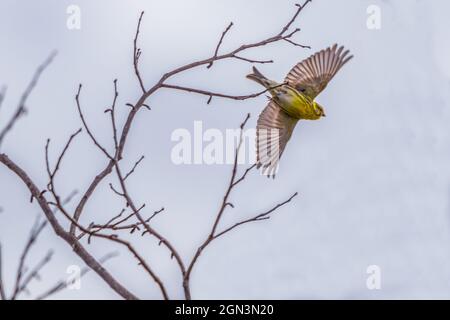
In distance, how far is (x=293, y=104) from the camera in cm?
707

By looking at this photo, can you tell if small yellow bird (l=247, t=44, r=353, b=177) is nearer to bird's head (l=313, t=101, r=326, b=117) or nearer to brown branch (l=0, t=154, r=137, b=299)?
bird's head (l=313, t=101, r=326, b=117)

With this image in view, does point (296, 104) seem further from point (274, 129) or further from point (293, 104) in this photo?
point (274, 129)

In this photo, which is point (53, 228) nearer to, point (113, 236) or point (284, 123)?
point (113, 236)

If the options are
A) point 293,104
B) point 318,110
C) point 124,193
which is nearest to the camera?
point 124,193

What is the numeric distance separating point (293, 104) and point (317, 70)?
2.52ft

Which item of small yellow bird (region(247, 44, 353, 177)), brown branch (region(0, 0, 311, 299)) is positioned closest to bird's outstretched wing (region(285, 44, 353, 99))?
small yellow bird (region(247, 44, 353, 177))

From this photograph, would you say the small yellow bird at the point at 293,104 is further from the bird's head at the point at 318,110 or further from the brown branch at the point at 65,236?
the brown branch at the point at 65,236

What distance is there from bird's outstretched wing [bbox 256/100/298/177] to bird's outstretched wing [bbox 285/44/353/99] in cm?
30

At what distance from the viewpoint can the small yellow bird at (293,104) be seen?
706cm

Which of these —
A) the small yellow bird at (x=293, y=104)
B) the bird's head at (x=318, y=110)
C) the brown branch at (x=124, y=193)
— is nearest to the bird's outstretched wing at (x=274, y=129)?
the small yellow bird at (x=293, y=104)

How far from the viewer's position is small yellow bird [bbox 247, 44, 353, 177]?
7.06 metres

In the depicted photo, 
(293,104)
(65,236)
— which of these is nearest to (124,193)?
(65,236)
